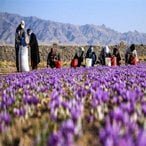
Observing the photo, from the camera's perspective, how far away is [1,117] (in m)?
3.86

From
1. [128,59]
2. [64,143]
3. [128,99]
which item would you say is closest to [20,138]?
[64,143]

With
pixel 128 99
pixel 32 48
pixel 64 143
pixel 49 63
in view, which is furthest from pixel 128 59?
pixel 64 143

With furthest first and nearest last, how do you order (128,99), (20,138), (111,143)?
(128,99) < (20,138) < (111,143)

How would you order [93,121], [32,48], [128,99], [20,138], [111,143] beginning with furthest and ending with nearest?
[32,48] < [128,99] < [93,121] < [20,138] < [111,143]

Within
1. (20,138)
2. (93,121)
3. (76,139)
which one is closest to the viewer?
(76,139)

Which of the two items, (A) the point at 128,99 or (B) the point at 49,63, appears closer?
(A) the point at 128,99

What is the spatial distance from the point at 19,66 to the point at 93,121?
1750 centimetres

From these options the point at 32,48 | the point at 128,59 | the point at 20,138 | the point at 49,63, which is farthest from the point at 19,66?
the point at 20,138

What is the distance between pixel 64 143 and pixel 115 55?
2849 cm

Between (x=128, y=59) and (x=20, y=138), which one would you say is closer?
(x=20, y=138)

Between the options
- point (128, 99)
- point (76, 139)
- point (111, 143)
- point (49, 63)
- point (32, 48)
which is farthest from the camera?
point (49, 63)

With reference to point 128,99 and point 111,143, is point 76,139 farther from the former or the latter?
point 128,99

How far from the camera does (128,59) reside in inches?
1172

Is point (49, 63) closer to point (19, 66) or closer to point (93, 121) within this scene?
point (19, 66)
